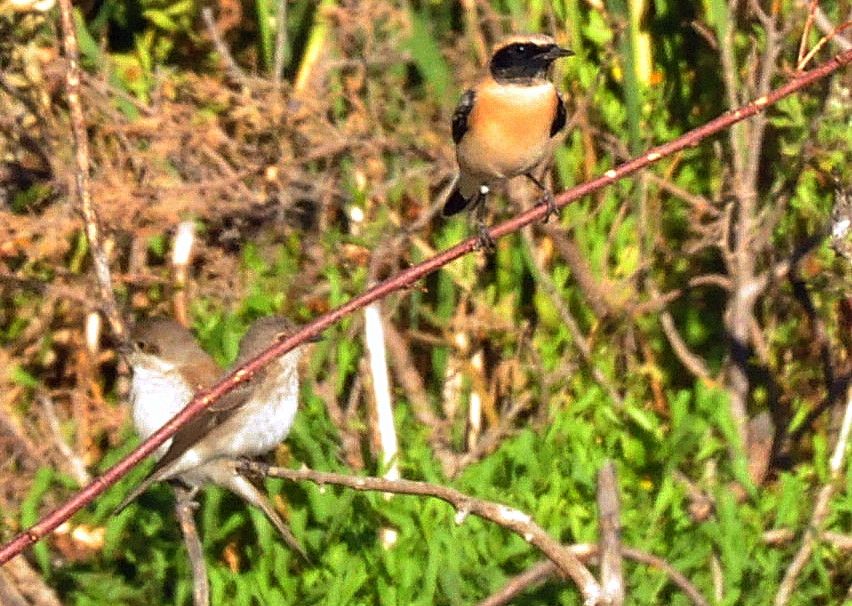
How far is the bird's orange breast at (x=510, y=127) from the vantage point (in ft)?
18.9

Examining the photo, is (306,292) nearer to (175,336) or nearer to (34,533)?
(175,336)

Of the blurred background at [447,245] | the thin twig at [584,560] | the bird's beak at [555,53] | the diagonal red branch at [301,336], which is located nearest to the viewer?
the diagonal red branch at [301,336]

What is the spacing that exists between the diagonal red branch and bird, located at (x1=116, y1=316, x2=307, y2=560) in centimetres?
192

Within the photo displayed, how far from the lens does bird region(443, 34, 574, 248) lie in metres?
5.74

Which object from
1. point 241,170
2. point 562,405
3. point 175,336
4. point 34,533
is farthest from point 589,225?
point 34,533

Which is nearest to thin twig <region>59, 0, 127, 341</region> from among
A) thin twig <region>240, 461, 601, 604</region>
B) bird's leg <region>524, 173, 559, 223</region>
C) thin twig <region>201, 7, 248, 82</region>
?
thin twig <region>240, 461, 601, 604</region>

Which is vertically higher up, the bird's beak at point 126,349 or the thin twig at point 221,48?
the thin twig at point 221,48

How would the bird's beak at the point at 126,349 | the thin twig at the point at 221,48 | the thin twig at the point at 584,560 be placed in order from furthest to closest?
the thin twig at the point at 221,48 → the bird's beak at the point at 126,349 → the thin twig at the point at 584,560

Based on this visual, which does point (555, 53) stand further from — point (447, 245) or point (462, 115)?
point (447, 245)

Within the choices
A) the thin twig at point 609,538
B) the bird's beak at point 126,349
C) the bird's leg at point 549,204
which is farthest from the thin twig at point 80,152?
the thin twig at point 609,538

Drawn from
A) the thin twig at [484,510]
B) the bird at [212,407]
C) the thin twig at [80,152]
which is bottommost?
the thin twig at [484,510]

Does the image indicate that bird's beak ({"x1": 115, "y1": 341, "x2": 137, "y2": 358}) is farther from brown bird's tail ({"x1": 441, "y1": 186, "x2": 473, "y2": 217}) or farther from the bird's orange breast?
the bird's orange breast

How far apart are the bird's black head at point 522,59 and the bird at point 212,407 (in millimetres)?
1039

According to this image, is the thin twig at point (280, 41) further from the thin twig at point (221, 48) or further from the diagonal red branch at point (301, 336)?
the diagonal red branch at point (301, 336)
